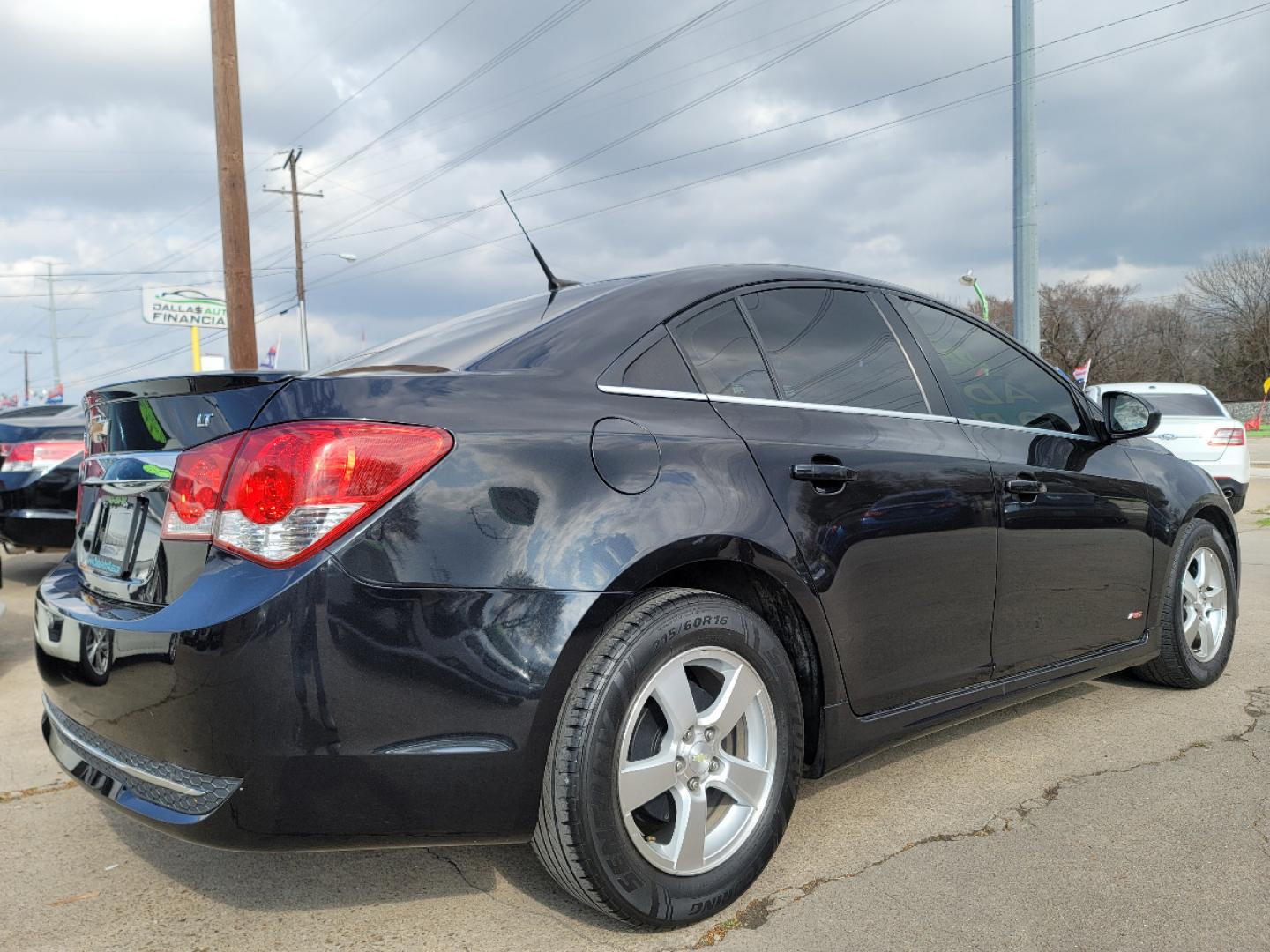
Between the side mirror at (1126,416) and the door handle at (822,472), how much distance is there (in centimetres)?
165

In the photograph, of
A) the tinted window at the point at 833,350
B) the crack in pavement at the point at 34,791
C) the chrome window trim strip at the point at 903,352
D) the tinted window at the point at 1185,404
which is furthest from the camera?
the tinted window at the point at 1185,404

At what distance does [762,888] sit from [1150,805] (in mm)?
1249

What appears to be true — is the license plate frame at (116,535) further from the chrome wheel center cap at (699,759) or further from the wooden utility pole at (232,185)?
the wooden utility pole at (232,185)

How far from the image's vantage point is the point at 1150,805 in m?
2.96

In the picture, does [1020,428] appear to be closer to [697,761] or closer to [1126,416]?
[1126,416]

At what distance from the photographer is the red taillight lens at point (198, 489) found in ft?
6.72

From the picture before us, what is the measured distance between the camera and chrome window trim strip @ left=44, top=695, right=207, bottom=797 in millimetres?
1995

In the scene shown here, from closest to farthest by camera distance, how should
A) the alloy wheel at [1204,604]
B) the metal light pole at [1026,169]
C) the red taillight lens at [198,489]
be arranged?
the red taillight lens at [198,489] < the alloy wheel at [1204,604] < the metal light pole at [1026,169]

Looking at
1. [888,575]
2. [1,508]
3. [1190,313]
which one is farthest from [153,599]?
[1190,313]

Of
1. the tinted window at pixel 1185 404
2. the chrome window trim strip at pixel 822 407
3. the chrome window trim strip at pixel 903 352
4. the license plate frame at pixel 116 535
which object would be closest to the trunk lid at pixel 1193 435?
the tinted window at pixel 1185 404

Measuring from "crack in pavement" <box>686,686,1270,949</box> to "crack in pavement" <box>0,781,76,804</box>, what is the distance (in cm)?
228

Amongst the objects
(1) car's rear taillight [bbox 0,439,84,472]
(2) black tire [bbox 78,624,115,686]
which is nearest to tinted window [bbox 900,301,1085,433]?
(2) black tire [bbox 78,624,115,686]

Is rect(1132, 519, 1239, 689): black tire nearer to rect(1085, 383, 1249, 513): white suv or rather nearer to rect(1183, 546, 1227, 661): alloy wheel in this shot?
rect(1183, 546, 1227, 661): alloy wheel

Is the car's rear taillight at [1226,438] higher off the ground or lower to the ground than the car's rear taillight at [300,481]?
lower
